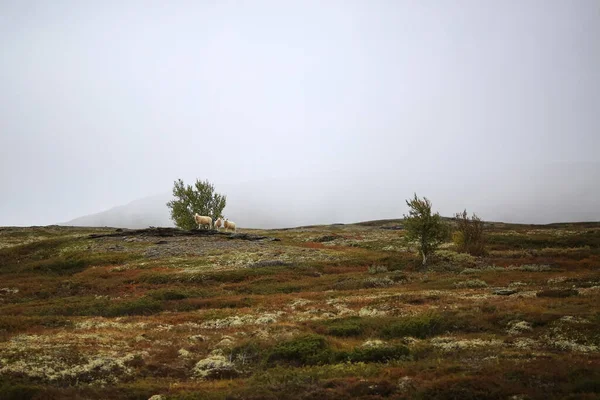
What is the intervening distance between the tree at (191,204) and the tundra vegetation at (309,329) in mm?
37319

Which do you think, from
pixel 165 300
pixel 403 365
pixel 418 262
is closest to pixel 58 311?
pixel 165 300

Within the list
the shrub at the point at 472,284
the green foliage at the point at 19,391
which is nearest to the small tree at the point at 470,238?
the shrub at the point at 472,284

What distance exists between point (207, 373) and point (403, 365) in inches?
305

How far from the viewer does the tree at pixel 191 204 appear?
9319 centimetres

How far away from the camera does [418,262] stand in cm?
5166

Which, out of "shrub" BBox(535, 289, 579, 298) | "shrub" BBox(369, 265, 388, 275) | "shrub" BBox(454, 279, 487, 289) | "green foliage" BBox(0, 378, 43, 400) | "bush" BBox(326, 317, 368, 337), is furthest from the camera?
"shrub" BBox(369, 265, 388, 275)

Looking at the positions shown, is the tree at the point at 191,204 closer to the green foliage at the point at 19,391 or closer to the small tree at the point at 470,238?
the small tree at the point at 470,238

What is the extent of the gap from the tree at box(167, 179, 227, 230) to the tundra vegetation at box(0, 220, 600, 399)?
37.3 meters

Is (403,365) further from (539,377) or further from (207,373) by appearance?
(207,373)

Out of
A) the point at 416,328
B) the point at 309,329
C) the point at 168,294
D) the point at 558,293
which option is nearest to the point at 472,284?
the point at 558,293

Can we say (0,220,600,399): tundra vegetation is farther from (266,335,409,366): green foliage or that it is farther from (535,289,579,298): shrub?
(535,289,579,298): shrub

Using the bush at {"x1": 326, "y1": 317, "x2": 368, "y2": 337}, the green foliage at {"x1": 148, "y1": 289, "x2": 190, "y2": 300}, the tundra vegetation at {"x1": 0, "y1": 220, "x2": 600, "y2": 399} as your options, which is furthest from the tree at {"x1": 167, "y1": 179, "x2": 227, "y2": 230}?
the bush at {"x1": 326, "y1": 317, "x2": 368, "y2": 337}

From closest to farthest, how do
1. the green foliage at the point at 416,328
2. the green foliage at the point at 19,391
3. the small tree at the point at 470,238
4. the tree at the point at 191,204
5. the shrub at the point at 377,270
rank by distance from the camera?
the green foliage at the point at 19,391 → the green foliage at the point at 416,328 → the shrub at the point at 377,270 → the small tree at the point at 470,238 → the tree at the point at 191,204

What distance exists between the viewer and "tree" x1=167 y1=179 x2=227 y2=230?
93.2 metres
